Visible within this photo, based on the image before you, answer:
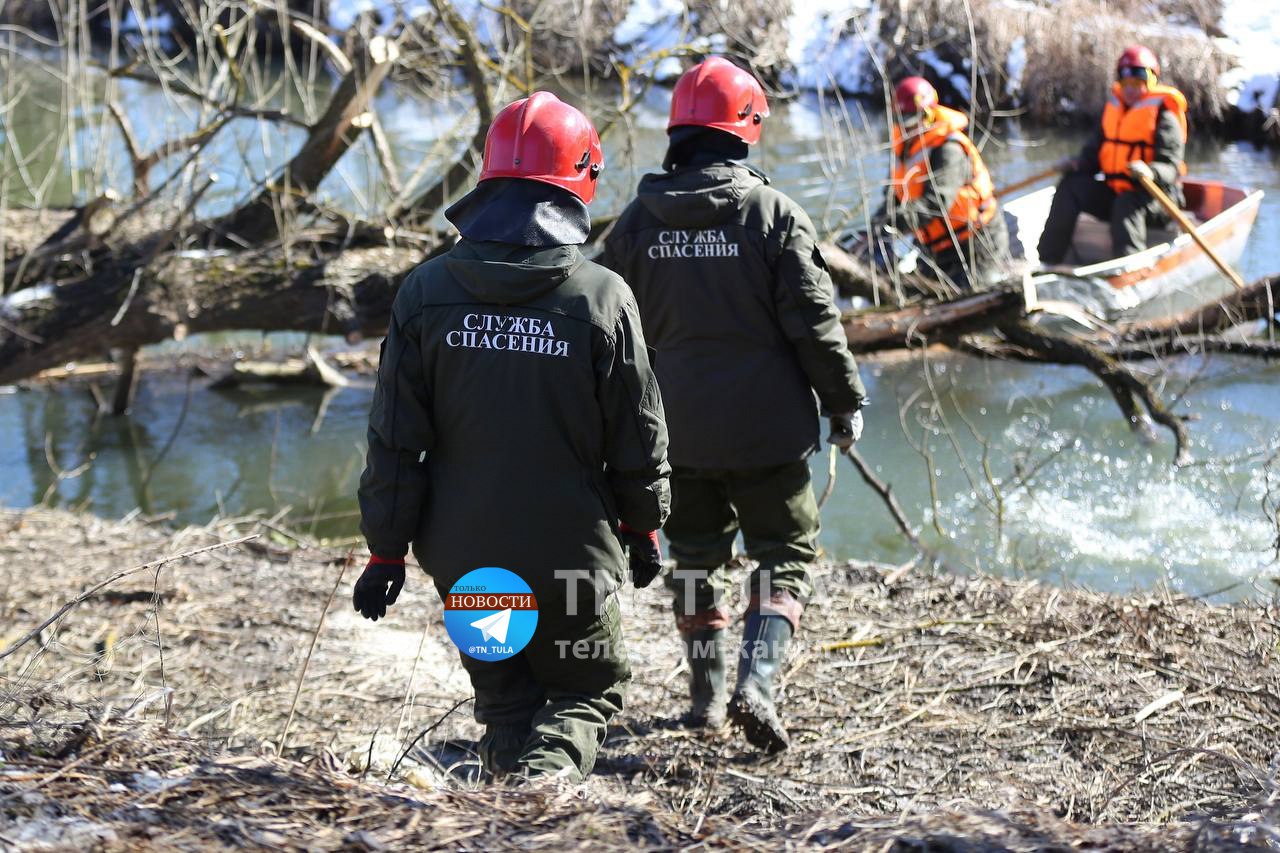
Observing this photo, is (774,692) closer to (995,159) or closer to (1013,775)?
(1013,775)

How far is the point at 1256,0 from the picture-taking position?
54.4 ft

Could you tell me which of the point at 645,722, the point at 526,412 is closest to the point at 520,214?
the point at 526,412

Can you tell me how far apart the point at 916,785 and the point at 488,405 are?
1.70 meters

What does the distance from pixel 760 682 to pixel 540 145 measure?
1.76 meters

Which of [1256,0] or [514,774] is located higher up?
[1256,0]

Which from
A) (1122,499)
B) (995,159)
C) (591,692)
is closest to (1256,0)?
(995,159)

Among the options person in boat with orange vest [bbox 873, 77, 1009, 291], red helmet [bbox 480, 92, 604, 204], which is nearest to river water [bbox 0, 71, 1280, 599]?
person in boat with orange vest [bbox 873, 77, 1009, 291]

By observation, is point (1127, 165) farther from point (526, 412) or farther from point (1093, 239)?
point (526, 412)

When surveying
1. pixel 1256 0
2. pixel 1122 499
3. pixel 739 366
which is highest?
pixel 1256 0

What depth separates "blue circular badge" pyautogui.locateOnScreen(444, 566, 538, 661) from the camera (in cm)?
283

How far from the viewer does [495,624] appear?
2.86m

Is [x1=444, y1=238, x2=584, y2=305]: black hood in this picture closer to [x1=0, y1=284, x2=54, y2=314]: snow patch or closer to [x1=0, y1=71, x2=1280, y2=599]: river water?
[x1=0, y1=71, x2=1280, y2=599]: river water

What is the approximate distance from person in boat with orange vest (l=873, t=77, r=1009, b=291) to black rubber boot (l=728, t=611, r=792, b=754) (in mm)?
4077

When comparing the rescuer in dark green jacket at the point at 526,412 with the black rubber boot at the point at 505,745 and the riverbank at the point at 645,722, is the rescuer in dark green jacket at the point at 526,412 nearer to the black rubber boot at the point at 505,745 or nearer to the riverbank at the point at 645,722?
the black rubber boot at the point at 505,745
